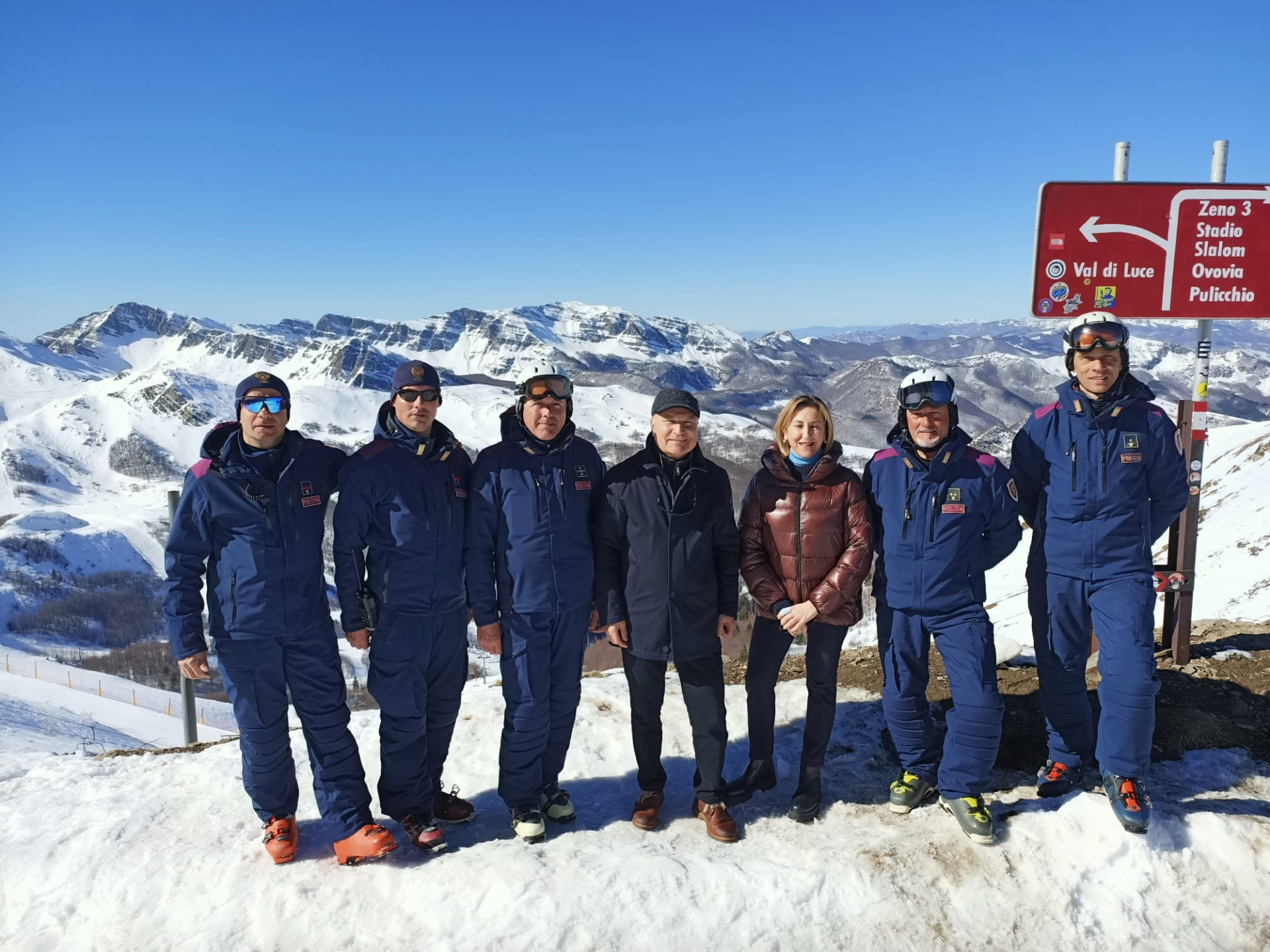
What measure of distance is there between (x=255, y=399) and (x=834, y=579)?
157 inches

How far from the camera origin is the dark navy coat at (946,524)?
5.05 metres

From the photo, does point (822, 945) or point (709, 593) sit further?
point (709, 593)

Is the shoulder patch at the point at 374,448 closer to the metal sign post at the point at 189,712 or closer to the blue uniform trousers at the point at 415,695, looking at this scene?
the blue uniform trousers at the point at 415,695

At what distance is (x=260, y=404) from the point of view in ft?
15.6

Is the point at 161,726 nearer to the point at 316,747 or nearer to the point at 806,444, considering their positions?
the point at 316,747

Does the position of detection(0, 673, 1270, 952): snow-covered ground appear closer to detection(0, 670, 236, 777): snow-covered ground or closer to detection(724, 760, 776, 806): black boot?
detection(724, 760, 776, 806): black boot

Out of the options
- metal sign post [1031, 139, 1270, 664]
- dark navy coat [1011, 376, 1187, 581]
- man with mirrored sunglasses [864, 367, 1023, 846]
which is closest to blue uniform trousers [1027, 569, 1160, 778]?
dark navy coat [1011, 376, 1187, 581]

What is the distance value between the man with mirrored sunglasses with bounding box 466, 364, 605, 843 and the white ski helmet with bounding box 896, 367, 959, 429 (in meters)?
2.20

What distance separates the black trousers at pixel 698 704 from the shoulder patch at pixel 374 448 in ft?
7.22

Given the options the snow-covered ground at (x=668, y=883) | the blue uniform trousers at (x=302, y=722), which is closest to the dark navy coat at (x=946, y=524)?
the snow-covered ground at (x=668, y=883)

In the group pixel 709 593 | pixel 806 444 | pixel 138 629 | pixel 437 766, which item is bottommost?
pixel 138 629

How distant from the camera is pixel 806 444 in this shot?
5055 millimetres

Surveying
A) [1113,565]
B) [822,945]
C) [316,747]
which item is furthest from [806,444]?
[316,747]

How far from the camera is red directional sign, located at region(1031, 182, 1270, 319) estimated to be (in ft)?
23.2
